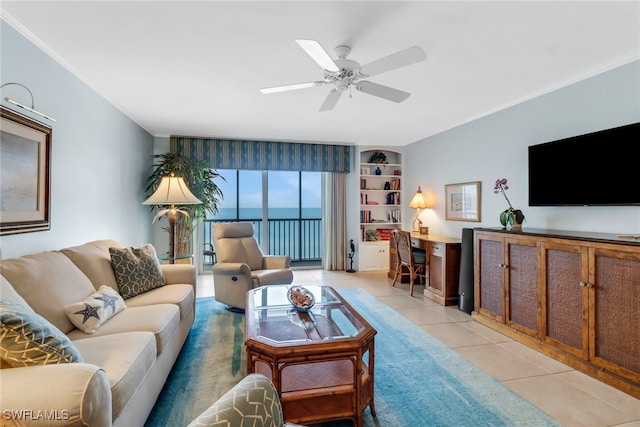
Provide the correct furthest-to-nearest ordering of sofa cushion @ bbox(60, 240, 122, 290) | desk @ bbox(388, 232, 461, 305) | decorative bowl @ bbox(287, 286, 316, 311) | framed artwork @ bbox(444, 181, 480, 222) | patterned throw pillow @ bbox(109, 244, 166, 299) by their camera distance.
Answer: framed artwork @ bbox(444, 181, 480, 222), desk @ bbox(388, 232, 461, 305), patterned throw pillow @ bbox(109, 244, 166, 299), decorative bowl @ bbox(287, 286, 316, 311), sofa cushion @ bbox(60, 240, 122, 290)

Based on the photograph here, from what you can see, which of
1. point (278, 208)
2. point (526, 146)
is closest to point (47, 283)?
point (526, 146)

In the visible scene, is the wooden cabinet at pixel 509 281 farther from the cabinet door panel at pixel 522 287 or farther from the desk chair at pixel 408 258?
the desk chair at pixel 408 258

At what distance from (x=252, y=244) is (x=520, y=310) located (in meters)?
3.08

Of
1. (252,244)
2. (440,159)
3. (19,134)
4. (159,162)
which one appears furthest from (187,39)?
(440,159)

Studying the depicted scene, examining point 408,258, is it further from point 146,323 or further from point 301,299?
point 146,323

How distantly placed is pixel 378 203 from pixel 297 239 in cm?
195

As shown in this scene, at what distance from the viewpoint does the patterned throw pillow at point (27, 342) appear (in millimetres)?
1212

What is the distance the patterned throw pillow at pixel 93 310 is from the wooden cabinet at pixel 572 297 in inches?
132

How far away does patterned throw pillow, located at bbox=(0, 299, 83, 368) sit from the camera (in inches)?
47.7

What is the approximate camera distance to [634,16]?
1940mm

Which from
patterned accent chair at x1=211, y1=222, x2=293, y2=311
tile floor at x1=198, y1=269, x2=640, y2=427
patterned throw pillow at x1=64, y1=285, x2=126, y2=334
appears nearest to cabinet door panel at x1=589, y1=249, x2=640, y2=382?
tile floor at x1=198, y1=269, x2=640, y2=427

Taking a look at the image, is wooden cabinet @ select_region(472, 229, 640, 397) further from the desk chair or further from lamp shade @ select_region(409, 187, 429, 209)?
lamp shade @ select_region(409, 187, 429, 209)

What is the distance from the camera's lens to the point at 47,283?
1834 mm

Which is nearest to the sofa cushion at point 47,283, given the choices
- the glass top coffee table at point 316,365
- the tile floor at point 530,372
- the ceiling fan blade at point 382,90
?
the glass top coffee table at point 316,365
